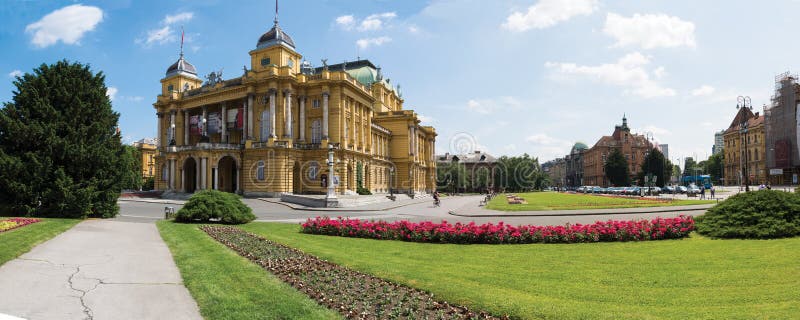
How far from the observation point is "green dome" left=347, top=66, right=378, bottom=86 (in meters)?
81.4

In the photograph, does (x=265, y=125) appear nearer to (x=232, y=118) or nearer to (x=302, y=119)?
(x=302, y=119)

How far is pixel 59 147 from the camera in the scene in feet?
69.8

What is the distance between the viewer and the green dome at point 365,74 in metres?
81.4

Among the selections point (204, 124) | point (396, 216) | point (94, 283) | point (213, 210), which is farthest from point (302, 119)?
point (94, 283)

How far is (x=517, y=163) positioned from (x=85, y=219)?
11534cm

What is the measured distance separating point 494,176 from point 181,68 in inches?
3372

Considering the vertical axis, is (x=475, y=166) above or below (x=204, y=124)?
below

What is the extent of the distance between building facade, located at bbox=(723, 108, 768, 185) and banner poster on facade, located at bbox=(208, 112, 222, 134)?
3870 inches

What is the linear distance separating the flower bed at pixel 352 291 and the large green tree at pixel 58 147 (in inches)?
583

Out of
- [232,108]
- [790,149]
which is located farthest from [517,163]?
[232,108]

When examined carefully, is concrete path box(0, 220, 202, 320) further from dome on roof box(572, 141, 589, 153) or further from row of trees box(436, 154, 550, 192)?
dome on roof box(572, 141, 589, 153)

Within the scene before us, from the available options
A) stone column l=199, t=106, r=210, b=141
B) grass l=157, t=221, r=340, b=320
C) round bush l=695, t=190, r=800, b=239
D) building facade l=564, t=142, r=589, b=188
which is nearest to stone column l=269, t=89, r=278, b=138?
stone column l=199, t=106, r=210, b=141

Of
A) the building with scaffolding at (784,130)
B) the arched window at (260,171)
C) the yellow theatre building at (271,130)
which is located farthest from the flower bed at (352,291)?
the building with scaffolding at (784,130)

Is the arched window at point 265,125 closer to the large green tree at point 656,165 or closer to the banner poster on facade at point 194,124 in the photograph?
the banner poster on facade at point 194,124
